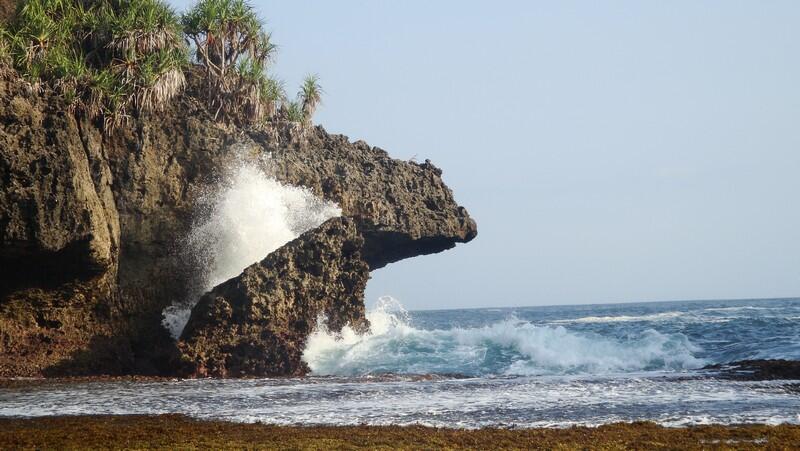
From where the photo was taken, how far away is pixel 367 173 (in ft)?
75.4

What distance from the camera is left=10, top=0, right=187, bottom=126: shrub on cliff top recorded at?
59.4 feet

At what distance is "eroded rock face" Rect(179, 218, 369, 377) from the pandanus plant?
451 centimetres

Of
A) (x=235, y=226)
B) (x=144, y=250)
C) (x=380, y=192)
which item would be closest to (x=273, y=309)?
(x=235, y=226)

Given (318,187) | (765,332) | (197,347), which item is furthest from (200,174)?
(765,332)

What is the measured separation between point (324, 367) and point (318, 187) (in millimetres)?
4852

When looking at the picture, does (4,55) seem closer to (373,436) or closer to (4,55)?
(4,55)

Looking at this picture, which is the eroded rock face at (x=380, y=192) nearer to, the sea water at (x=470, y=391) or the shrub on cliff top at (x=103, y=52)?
the sea water at (x=470, y=391)

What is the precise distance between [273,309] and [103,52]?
7384mm

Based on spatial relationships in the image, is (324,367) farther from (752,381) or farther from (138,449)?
(138,449)

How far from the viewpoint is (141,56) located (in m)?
19.6

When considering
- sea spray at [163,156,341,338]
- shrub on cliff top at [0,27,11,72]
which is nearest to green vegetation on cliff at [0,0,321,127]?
shrub on cliff top at [0,27,11,72]

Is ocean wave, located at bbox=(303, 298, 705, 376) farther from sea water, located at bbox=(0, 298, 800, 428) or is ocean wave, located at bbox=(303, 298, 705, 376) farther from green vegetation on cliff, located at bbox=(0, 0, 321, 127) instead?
green vegetation on cliff, located at bbox=(0, 0, 321, 127)

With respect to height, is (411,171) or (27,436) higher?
(411,171)

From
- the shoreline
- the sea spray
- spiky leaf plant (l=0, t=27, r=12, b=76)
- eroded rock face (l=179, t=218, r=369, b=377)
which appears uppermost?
spiky leaf plant (l=0, t=27, r=12, b=76)
